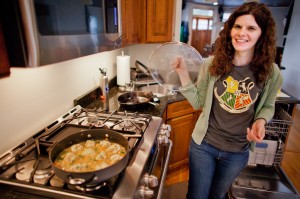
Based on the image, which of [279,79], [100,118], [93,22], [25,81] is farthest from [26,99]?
[279,79]

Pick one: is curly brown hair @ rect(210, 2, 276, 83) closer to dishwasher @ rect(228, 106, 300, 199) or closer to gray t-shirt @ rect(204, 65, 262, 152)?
gray t-shirt @ rect(204, 65, 262, 152)

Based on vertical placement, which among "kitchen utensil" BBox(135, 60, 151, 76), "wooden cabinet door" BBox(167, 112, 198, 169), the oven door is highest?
"kitchen utensil" BBox(135, 60, 151, 76)

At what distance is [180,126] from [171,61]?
77 cm

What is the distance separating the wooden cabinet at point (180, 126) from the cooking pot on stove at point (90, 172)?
0.92m

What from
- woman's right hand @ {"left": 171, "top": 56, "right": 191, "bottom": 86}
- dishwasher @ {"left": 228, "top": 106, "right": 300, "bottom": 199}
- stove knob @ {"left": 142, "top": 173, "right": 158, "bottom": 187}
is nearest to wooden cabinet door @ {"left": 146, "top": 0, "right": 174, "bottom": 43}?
woman's right hand @ {"left": 171, "top": 56, "right": 191, "bottom": 86}

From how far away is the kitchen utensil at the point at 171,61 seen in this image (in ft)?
4.97

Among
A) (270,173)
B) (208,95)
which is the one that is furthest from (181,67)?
(270,173)

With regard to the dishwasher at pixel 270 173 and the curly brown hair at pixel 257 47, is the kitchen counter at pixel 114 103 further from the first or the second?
the dishwasher at pixel 270 173

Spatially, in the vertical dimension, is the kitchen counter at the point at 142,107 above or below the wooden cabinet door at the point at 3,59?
below

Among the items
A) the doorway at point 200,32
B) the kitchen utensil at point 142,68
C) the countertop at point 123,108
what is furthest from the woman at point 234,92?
the doorway at point 200,32

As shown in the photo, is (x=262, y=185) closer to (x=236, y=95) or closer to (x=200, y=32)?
(x=236, y=95)

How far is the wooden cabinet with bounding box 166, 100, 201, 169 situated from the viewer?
1.96 metres

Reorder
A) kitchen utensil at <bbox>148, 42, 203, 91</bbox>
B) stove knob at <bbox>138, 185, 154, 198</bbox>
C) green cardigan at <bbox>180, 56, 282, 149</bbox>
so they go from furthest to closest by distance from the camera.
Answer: kitchen utensil at <bbox>148, 42, 203, 91</bbox> → green cardigan at <bbox>180, 56, 282, 149</bbox> → stove knob at <bbox>138, 185, 154, 198</bbox>

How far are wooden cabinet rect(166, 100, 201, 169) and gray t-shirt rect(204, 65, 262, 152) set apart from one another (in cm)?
67
